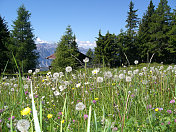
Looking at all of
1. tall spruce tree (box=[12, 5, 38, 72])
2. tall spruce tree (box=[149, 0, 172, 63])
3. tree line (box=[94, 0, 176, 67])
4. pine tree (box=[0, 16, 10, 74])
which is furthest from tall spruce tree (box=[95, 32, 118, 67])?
pine tree (box=[0, 16, 10, 74])

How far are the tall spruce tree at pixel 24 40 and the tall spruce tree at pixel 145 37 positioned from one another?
2235 cm

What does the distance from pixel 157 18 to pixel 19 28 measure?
27968 mm

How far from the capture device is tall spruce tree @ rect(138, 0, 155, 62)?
103 ft

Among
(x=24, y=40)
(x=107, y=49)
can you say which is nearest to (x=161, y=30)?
(x=107, y=49)

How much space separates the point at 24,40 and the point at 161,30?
28.2m

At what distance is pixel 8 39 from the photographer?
2441cm

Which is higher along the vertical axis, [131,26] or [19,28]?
[131,26]

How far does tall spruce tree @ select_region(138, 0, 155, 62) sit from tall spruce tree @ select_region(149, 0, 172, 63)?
1.06m

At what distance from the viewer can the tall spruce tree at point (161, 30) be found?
30.0 meters

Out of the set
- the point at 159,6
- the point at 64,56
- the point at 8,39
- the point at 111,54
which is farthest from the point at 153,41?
the point at 8,39

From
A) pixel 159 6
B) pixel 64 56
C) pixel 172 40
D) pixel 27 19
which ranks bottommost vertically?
pixel 64 56

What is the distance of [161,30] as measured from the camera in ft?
103

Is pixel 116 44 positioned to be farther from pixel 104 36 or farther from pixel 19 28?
pixel 19 28

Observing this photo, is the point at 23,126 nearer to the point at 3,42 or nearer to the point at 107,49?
the point at 3,42
